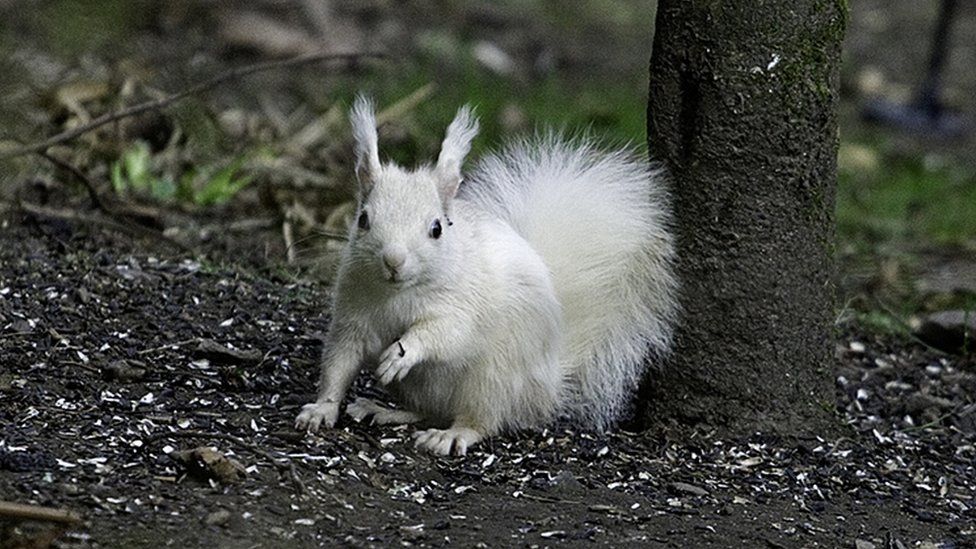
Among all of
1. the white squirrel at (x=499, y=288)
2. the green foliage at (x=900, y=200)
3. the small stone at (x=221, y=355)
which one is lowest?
the small stone at (x=221, y=355)

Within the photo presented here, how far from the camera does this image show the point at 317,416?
3.41 meters

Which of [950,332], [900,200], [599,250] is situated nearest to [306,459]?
[599,250]

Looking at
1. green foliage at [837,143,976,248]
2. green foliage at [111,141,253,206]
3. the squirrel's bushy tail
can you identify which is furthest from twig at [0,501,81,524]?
green foliage at [837,143,976,248]

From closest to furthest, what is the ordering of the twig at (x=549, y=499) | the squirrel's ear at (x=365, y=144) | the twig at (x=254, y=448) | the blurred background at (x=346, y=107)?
the twig at (x=254, y=448) → the twig at (x=549, y=499) → the squirrel's ear at (x=365, y=144) → the blurred background at (x=346, y=107)

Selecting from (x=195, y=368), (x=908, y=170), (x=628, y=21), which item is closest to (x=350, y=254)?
(x=195, y=368)

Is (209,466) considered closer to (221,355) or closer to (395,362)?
(395,362)

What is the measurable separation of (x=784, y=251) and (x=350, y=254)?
1008 millimetres

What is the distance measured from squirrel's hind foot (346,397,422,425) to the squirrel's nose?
1.51 ft

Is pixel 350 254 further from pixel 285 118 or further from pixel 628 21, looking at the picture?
pixel 628 21

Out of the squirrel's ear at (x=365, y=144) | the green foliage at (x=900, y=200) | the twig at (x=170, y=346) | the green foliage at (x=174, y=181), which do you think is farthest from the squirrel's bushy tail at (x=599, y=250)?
the green foliage at (x=900, y=200)

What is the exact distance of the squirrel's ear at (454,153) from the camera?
3512mm

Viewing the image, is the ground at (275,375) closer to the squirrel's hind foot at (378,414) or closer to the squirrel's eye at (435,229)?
the squirrel's hind foot at (378,414)

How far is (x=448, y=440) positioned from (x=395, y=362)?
9.2 inches

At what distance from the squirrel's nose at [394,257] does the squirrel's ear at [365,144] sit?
0.81 ft
